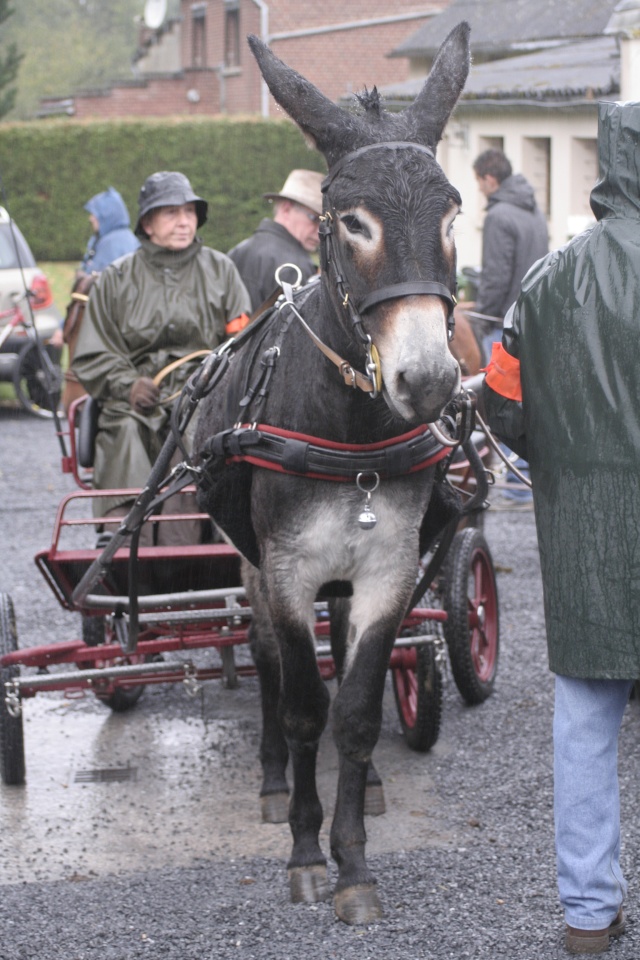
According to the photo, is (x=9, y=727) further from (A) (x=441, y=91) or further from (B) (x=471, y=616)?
(A) (x=441, y=91)

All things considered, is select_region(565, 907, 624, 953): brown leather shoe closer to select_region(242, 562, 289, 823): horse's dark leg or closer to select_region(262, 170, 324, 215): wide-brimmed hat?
select_region(242, 562, 289, 823): horse's dark leg

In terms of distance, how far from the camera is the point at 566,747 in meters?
3.57

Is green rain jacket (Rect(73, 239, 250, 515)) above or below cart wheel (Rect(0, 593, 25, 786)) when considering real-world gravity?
above

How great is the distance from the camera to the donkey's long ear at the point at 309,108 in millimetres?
3598

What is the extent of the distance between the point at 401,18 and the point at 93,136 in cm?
931

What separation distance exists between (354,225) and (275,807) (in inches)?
90.9

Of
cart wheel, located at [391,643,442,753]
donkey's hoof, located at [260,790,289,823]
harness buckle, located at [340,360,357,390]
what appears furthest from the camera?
cart wheel, located at [391,643,442,753]

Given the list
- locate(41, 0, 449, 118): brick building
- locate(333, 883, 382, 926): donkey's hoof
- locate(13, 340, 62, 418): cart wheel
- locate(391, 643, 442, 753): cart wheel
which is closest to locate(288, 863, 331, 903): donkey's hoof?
locate(333, 883, 382, 926): donkey's hoof

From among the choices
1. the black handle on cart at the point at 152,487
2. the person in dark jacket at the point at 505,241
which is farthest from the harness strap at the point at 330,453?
the person in dark jacket at the point at 505,241

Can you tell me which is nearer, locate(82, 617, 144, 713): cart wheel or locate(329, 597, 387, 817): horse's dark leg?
locate(329, 597, 387, 817): horse's dark leg

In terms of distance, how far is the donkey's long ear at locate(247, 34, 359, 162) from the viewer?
3598 millimetres

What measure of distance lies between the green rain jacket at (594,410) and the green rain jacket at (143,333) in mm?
2626

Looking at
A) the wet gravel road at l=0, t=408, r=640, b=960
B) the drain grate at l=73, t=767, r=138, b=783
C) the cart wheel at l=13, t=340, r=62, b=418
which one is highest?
the cart wheel at l=13, t=340, r=62, b=418

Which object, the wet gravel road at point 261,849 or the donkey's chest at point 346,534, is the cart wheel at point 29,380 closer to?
the wet gravel road at point 261,849
